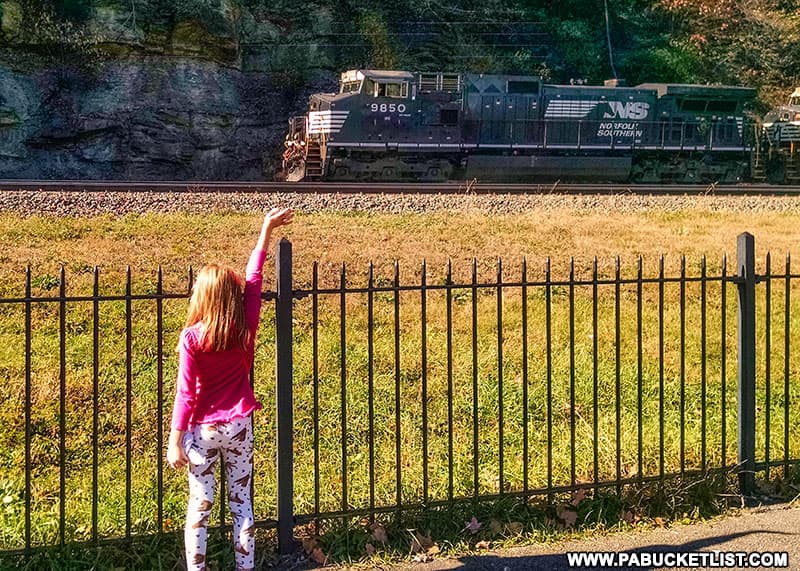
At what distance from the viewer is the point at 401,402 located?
786 cm

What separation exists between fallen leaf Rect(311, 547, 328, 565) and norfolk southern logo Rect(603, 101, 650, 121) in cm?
2236

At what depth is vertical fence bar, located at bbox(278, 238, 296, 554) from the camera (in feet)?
16.9

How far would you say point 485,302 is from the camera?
1108cm

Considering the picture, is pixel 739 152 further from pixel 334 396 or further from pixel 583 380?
pixel 334 396

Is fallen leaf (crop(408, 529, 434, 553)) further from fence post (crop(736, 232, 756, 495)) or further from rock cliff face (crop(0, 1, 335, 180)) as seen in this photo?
rock cliff face (crop(0, 1, 335, 180))

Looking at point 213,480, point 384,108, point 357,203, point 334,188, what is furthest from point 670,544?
point 384,108

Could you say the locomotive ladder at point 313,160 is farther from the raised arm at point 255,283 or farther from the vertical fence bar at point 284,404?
the raised arm at point 255,283

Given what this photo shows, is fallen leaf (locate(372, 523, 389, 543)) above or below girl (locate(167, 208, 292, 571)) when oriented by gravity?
below

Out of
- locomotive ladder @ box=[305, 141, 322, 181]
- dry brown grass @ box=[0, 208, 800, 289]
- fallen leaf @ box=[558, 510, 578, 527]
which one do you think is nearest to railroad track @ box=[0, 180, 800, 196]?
dry brown grass @ box=[0, 208, 800, 289]

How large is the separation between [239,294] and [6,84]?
23597 mm

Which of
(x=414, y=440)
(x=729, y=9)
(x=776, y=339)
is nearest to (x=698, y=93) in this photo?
(x=729, y=9)

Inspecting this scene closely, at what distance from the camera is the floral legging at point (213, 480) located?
176 inches

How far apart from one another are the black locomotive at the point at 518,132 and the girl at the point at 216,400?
18378 mm

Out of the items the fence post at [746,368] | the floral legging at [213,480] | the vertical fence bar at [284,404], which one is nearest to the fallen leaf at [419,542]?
the vertical fence bar at [284,404]
